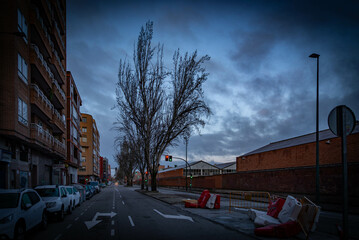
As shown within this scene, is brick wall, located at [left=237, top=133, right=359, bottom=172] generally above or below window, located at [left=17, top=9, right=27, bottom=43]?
below

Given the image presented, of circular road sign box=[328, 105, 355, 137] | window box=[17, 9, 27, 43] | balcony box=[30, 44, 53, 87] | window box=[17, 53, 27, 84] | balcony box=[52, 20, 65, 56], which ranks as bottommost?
circular road sign box=[328, 105, 355, 137]

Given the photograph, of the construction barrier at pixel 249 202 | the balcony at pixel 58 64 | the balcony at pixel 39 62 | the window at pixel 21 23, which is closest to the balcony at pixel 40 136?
the balcony at pixel 39 62

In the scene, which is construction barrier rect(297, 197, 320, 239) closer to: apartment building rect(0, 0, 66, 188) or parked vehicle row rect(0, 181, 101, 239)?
parked vehicle row rect(0, 181, 101, 239)

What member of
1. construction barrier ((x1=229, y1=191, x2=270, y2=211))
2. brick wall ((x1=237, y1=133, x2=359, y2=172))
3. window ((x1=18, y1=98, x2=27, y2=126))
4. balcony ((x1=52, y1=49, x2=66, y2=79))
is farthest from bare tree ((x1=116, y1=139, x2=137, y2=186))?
construction barrier ((x1=229, y1=191, x2=270, y2=211))

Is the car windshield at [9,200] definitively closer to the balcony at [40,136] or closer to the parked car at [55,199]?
the parked car at [55,199]

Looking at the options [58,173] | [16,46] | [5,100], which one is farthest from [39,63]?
[58,173]

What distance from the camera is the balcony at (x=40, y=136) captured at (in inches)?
863

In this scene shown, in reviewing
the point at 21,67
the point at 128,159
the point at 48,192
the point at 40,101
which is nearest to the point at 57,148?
the point at 40,101

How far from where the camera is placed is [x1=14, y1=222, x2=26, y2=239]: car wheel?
8553 mm

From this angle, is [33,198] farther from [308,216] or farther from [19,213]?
[308,216]

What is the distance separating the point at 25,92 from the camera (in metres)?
20.9

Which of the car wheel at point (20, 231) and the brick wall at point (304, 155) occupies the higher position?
the brick wall at point (304, 155)

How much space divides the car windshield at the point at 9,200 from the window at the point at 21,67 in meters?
11.9

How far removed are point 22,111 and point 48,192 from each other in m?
7.71
